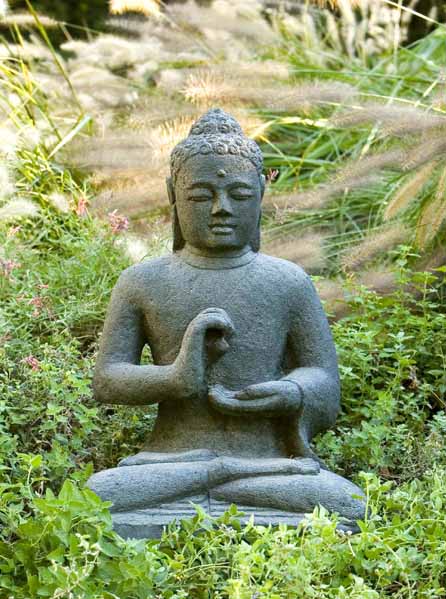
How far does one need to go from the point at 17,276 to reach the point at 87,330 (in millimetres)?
437

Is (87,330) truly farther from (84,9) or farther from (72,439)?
(84,9)

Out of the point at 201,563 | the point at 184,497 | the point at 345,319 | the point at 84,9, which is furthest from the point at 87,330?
the point at 84,9

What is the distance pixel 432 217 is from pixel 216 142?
152 centimetres

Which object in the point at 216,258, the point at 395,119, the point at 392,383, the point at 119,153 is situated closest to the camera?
the point at 216,258

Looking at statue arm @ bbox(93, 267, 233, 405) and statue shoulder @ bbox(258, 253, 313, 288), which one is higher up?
statue shoulder @ bbox(258, 253, 313, 288)

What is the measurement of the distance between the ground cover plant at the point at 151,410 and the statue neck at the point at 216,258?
61cm

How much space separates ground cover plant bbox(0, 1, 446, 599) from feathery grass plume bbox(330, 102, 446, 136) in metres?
0.31

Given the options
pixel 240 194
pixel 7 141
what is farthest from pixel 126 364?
pixel 7 141

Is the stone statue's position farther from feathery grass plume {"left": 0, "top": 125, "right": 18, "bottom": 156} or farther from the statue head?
feathery grass plume {"left": 0, "top": 125, "right": 18, "bottom": 156}

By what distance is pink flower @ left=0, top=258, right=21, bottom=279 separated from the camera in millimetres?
5617

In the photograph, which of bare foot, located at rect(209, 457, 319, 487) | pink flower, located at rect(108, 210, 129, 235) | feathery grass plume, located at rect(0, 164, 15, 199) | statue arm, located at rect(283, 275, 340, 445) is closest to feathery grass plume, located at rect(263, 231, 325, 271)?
pink flower, located at rect(108, 210, 129, 235)

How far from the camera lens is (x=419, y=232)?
5840 mm

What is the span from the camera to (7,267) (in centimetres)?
564

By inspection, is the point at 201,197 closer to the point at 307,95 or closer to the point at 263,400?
the point at 263,400
